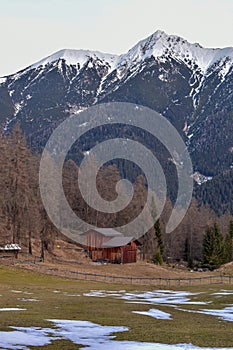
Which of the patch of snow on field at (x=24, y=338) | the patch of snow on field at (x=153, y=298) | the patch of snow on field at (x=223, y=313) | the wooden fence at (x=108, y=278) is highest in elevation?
the wooden fence at (x=108, y=278)

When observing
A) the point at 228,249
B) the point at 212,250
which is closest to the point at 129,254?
the point at 212,250

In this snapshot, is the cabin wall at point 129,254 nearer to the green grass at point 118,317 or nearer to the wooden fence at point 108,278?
the wooden fence at point 108,278

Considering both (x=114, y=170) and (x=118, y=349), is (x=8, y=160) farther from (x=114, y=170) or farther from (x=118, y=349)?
(x=118, y=349)

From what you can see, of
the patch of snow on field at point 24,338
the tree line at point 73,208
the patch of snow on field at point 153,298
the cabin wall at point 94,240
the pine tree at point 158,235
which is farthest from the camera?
the pine tree at point 158,235

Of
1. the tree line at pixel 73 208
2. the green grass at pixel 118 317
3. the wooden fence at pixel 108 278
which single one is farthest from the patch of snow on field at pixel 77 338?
the tree line at pixel 73 208

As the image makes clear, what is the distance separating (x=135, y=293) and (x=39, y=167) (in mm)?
39540

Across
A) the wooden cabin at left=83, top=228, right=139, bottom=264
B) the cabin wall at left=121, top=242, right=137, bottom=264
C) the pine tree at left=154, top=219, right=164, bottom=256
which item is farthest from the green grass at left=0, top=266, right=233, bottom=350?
the pine tree at left=154, top=219, right=164, bottom=256

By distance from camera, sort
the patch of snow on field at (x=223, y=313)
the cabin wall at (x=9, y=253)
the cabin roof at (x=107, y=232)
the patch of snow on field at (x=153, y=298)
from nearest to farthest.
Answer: the patch of snow on field at (x=223, y=313), the patch of snow on field at (x=153, y=298), the cabin wall at (x=9, y=253), the cabin roof at (x=107, y=232)

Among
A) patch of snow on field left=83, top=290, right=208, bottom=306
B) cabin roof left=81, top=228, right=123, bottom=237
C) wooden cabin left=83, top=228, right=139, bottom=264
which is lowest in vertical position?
patch of snow on field left=83, top=290, right=208, bottom=306

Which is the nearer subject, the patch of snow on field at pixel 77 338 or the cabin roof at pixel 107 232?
the patch of snow on field at pixel 77 338

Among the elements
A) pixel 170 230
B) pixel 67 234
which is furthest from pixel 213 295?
pixel 170 230

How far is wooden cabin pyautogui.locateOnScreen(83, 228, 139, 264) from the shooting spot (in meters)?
87.2

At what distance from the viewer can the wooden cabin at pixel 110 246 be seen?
8725 cm

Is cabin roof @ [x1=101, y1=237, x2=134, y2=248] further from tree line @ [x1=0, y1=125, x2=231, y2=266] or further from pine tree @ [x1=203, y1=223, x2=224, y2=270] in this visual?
pine tree @ [x1=203, y1=223, x2=224, y2=270]
